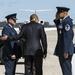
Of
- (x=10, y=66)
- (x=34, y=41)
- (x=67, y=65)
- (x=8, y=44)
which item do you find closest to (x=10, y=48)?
(x=8, y=44)

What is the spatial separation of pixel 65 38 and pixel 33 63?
1.33 metres

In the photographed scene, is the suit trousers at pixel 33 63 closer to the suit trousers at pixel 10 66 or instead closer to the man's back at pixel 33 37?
the man's back at pixel 33 37

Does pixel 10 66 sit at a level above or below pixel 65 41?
below

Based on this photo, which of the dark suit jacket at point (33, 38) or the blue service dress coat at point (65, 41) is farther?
the dark suit jacket at point (33, 38)

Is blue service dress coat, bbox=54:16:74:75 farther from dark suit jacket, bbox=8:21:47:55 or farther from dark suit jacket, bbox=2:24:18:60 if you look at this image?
dark suit jacket, bbox=2:24:18:60

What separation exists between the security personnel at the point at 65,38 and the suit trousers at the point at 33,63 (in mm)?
611

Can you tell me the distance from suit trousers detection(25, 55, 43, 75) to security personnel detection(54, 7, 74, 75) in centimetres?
61

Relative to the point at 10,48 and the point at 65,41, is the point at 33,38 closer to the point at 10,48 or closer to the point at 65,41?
the point at 10,48

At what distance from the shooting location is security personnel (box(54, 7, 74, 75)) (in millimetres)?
8352

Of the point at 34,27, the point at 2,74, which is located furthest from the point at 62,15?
the point at 2,74

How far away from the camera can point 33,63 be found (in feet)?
30.7

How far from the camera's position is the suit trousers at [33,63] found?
915 centimetres

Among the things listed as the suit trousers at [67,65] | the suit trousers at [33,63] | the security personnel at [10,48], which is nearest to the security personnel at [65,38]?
the suit trousers at [67,65]

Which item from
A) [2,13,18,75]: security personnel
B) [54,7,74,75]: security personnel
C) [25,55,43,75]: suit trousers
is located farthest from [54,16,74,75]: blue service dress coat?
[2,13,18,75]: security personnel
